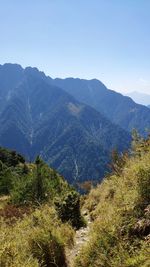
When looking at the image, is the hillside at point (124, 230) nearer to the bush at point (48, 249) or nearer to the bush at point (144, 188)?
the bush at point (144, 188)

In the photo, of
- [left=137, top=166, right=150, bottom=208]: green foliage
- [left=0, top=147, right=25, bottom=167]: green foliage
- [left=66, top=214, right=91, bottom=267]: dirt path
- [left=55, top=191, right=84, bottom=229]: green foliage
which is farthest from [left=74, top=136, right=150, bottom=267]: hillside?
[left=0, top=147, right=25, bottom=167]: green foliage

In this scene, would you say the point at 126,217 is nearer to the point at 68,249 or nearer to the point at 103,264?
the point at 103,264

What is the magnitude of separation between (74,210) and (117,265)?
6752 mm

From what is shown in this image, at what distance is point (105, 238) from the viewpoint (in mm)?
7512

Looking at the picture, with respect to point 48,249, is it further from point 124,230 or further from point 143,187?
point 143,187

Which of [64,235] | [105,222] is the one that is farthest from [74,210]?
[105,222]

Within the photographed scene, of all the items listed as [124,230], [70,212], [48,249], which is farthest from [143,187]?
[70,212]

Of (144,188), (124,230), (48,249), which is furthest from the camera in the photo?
(48,249)

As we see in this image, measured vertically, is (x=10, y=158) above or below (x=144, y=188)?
below

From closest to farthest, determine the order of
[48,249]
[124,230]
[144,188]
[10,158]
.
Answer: [124,230]
[144,188]
[48,249]
[10,158]

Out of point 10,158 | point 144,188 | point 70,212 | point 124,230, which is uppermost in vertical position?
point 144,188

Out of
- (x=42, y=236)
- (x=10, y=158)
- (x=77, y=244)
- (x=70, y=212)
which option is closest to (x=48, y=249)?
(x=42, y=236)

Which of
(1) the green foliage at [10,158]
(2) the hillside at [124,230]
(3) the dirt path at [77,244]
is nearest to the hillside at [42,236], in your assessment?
(3) the dirt path at [77,244]

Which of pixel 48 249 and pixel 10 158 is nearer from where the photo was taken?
pixel 48 249
